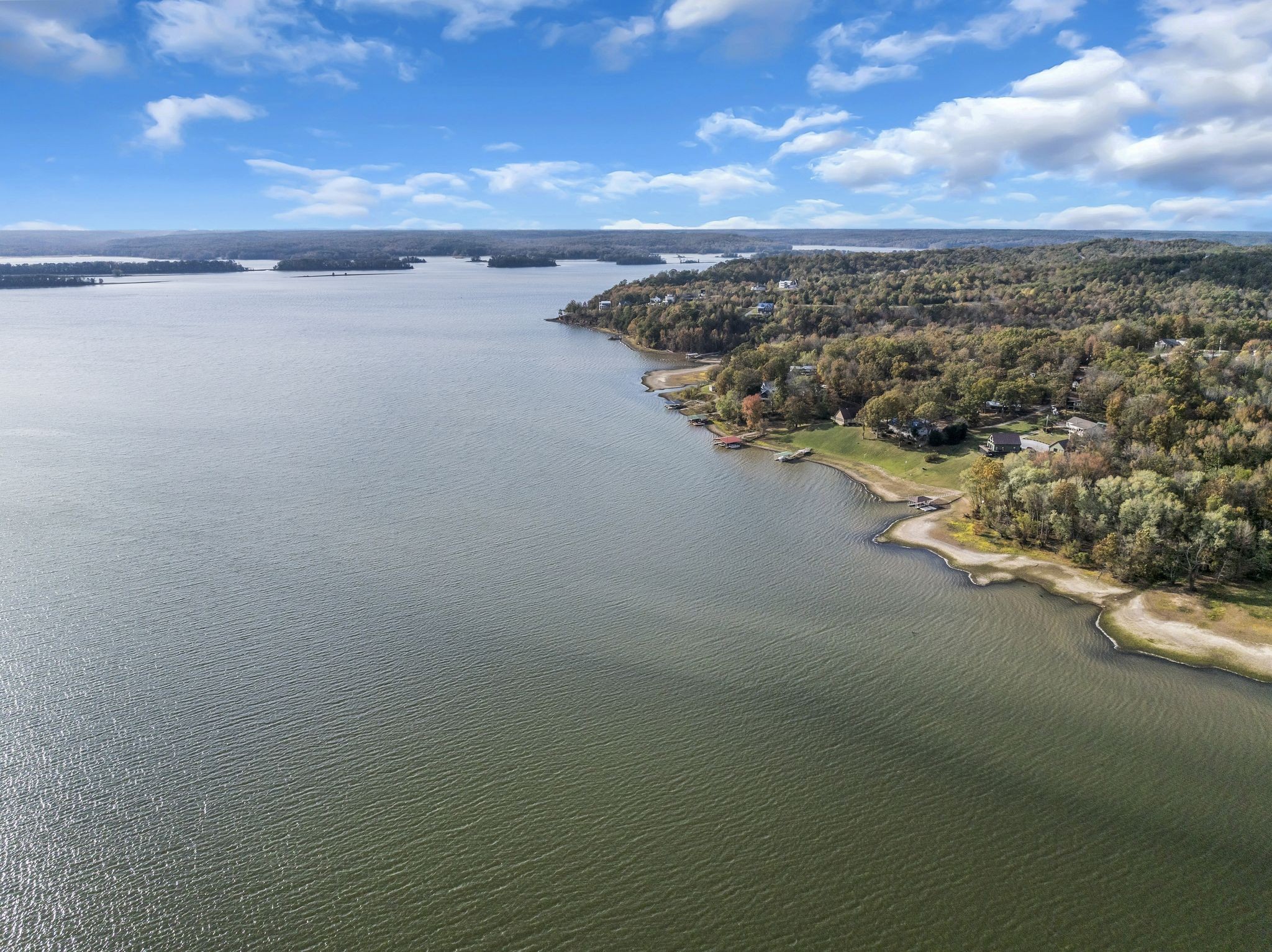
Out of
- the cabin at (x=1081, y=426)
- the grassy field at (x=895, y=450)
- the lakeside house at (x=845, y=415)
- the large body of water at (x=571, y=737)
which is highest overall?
the cabin at (x=1081, y=426)

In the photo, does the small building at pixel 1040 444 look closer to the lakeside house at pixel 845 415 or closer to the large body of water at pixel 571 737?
the large body of water at pixel 571 737

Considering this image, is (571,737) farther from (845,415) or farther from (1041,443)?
(845,415)

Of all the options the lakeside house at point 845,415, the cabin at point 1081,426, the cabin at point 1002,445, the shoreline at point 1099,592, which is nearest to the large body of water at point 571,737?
the shoreline at point 1099,592

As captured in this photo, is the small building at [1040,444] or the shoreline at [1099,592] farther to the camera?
the small building at [1040,444]

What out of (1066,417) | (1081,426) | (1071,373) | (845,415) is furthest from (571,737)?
(1071,373)

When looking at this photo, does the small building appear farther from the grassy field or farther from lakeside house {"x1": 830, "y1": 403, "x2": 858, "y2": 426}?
lakeside house {"x1": 830, "y1": 403, "x2": 858, "y2": 426}

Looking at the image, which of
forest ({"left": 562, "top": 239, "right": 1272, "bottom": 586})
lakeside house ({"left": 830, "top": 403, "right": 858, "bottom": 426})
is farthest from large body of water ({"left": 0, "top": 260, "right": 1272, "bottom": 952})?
lakeside house ({"left": 830, "top": 403, "right": 858, "bottom": 426})

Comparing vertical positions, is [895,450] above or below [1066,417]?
below
